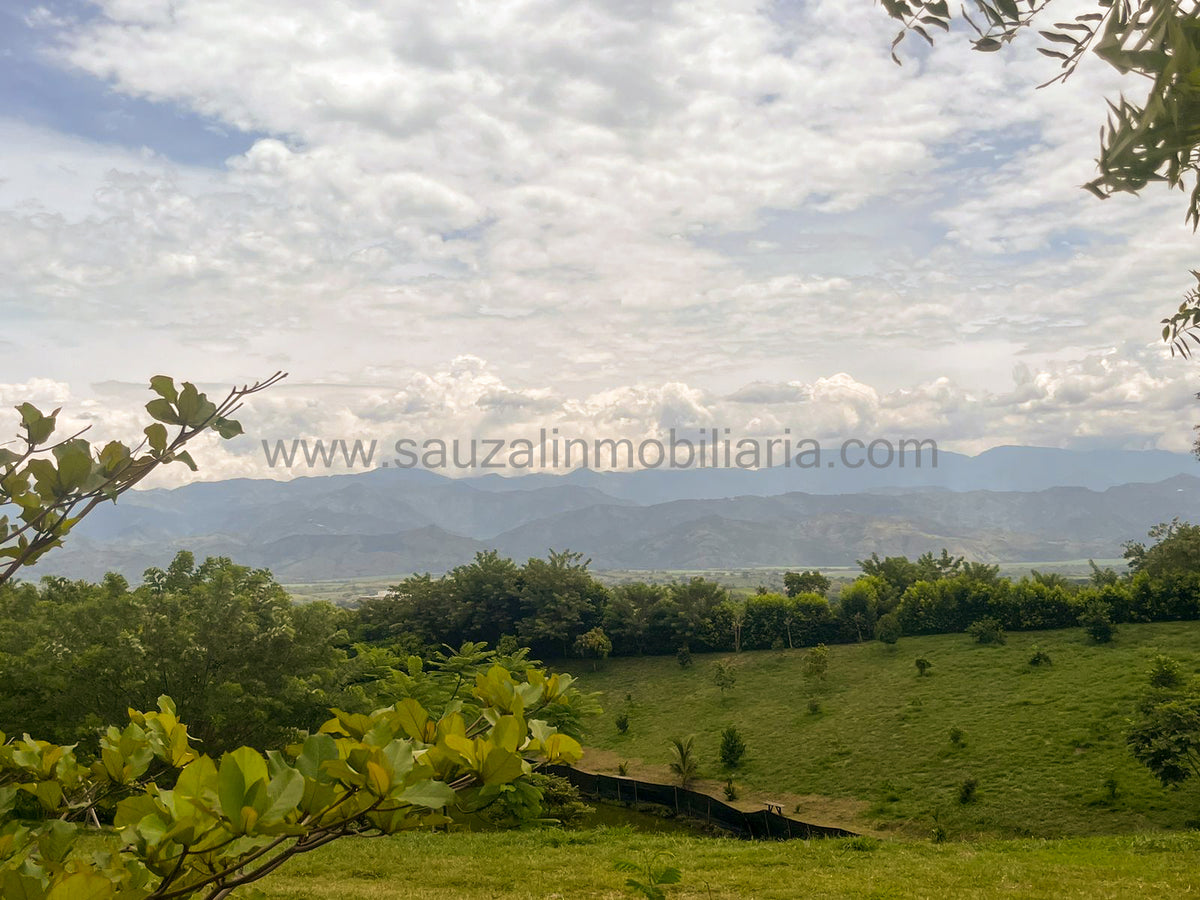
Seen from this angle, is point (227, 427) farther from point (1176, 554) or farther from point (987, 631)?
point (1176, 554)

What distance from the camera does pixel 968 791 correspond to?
19.1 m

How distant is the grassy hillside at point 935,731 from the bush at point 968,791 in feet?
0.59

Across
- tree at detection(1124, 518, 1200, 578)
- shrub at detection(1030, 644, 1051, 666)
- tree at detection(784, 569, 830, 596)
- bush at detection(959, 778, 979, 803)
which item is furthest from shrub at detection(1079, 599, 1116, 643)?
bush at detection(959, 778, 979, 803)

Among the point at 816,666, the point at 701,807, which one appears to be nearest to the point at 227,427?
the point at 701,807

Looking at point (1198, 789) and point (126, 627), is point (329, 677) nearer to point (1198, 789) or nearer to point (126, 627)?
point (126, 627)

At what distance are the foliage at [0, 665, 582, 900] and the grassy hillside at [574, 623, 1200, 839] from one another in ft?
66.0

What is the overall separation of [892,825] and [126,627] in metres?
18.9

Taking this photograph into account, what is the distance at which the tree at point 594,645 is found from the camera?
1496 inches

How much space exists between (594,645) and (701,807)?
55.4ft

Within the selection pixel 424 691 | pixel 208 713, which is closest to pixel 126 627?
pixel 208 713

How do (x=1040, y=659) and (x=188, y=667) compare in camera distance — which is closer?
(x=188, y=667)

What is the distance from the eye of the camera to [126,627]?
16.6 metres

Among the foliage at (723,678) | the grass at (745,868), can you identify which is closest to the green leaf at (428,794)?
the grass at (745,868)

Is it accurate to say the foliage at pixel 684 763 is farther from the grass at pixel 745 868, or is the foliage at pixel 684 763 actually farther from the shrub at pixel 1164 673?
the shrub at pixel 1164 673
